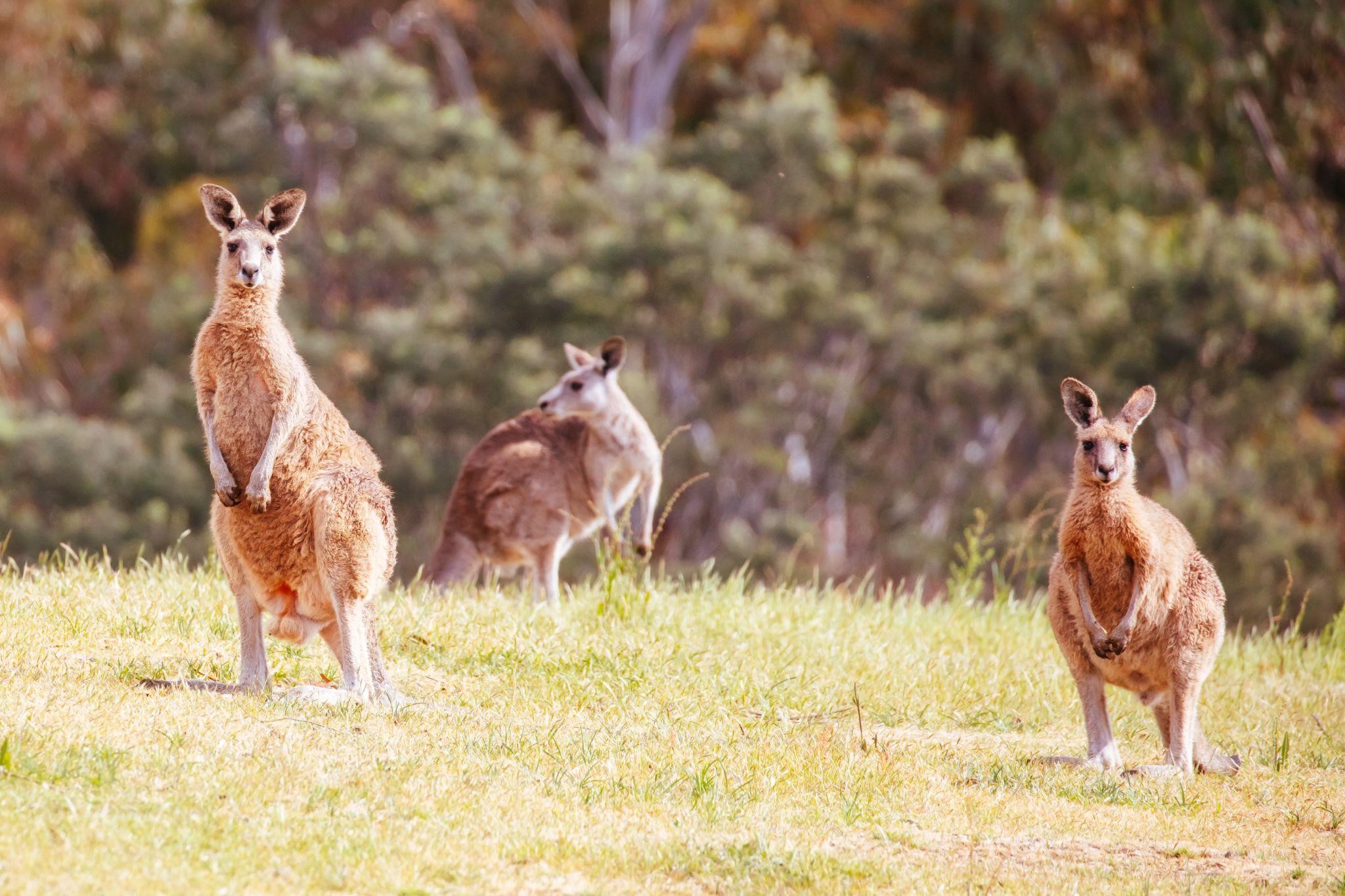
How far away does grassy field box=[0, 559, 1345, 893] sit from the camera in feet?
14.5

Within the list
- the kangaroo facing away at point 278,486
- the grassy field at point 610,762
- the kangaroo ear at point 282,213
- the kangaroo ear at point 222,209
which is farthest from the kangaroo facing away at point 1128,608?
the kangaroo ear at point 222,209

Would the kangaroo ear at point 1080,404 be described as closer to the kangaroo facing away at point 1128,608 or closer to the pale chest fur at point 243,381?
the kangaroo facing away at point 1128,608

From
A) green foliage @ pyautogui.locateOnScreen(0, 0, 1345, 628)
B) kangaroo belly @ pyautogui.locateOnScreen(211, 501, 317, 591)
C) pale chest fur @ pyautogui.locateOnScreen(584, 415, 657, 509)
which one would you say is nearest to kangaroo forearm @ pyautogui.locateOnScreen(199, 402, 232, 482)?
kangaroo belly @ pyautogui.locateOnScreen(211, 501, 317, 591)

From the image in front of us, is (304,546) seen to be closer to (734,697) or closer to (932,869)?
(734,697)

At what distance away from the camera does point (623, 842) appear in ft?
15.2

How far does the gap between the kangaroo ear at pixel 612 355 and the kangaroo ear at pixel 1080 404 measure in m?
4.23

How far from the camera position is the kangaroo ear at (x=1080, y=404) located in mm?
6262

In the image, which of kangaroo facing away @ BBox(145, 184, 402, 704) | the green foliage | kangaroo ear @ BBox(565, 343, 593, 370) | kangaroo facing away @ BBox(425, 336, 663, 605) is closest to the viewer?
kangaroo facing away @ BBox(145, 184, 402, 704)

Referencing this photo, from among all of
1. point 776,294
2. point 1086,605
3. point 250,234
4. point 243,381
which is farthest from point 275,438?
point 776,294

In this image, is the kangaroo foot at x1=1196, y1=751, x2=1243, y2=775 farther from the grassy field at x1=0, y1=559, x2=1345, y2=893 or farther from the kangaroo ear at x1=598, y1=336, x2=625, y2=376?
the kangaroo ear at x1=598, y1=336, x2=625, y2=376

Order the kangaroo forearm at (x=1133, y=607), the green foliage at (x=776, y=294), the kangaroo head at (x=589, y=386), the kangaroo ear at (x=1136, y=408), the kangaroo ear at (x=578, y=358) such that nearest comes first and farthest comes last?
the kangaroo forearm at (x=1133, y=607) < the kangaroo ear at (x=1136, y=408) < the kangaroo head at (x=589, y=386) < the kangaroo ear at (x=578, y=358) < the green foliage at (x=776, y=294)

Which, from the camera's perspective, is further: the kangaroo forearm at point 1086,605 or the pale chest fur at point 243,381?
the kangaroo forearm at point 1086,605

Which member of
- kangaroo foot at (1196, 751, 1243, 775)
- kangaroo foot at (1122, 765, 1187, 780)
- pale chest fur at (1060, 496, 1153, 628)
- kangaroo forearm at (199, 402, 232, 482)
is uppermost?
kangaroo forearm at (199, 402, 232, 482)

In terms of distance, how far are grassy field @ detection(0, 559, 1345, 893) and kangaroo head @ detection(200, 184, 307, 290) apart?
52.4 inches
